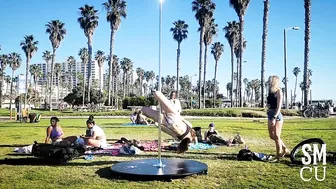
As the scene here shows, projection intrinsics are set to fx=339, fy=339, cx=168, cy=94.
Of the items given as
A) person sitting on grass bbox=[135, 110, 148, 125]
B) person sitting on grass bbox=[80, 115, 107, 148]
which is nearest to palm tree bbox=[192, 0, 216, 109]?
person sitting on grass bbox=[135, 110, 148, 125]

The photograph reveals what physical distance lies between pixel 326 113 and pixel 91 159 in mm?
27299

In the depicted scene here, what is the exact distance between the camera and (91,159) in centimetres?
940

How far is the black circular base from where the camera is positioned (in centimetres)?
A: 699

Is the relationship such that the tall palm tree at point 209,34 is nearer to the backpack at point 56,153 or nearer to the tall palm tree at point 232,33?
the tall palm tree at point 232,33

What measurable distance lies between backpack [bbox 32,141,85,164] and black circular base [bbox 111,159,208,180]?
1737 millimetres

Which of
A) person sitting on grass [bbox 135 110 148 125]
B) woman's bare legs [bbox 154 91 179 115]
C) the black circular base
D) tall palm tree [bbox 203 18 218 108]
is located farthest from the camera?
tall palm tree [bbox 203 18 218 108]

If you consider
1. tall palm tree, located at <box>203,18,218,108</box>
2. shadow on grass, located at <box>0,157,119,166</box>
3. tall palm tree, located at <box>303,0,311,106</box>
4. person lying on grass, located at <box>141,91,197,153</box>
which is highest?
tall palm tree, located at <box>203,18,218,108</box>

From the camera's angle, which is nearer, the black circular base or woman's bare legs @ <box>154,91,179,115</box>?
the black circular base

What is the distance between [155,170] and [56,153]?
3021 millimetres

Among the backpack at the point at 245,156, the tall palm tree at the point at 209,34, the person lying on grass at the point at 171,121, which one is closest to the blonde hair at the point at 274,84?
the backpack at the point at 245,156

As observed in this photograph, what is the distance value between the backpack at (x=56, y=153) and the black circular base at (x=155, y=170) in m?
1.74

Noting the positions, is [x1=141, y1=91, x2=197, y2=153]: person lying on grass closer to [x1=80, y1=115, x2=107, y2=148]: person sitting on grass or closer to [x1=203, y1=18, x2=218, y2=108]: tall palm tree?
[x1=80, y1=115, x2=107, y2=148]: person sitting on grass

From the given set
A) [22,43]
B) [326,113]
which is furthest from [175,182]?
[22,43]

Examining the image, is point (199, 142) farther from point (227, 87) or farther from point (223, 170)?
point (227, 87)
